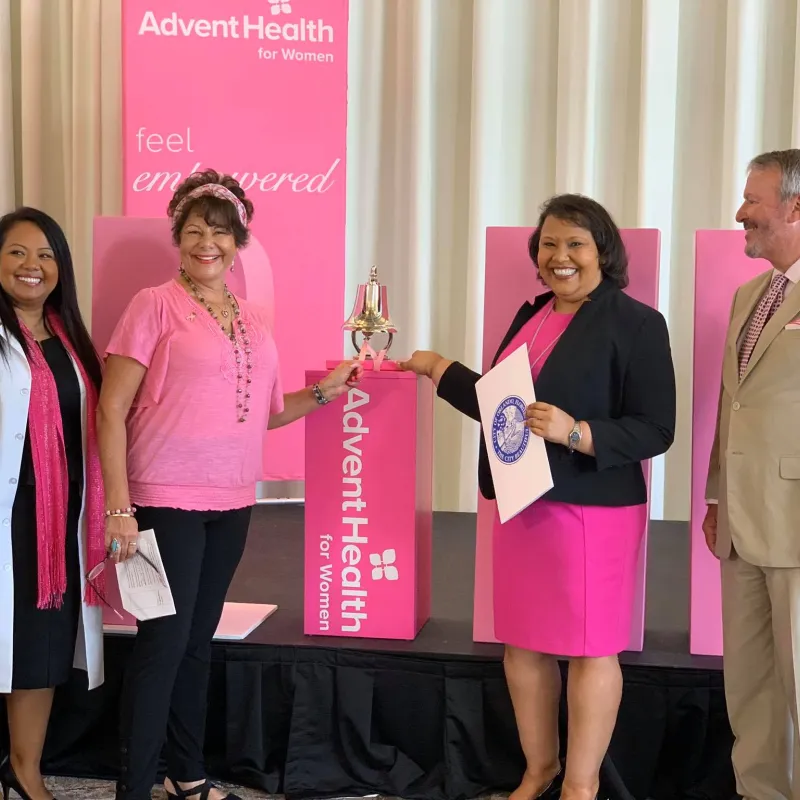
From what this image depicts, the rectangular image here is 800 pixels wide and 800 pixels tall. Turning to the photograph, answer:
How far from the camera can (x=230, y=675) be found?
8.54 ft

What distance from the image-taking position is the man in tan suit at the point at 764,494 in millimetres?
2016

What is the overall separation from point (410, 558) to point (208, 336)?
0.94 m

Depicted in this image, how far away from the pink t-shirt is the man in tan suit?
1.13 meters

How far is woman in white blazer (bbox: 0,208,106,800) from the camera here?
6.98 feet

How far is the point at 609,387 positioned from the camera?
2092mm

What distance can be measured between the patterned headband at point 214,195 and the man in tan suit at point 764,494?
1.14 m

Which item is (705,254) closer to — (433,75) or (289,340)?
(289,340)

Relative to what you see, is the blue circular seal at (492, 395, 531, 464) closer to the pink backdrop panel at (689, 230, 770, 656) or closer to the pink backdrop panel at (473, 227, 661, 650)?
the pink backdrop panel at (473, 227, 661, 650)

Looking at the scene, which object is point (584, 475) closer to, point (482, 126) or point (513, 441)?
point (513, 441)

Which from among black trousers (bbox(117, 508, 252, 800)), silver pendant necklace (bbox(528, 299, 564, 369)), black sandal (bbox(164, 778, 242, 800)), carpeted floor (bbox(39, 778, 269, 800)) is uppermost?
silver pendant necklace (bbox(528, 299, 564, 369))

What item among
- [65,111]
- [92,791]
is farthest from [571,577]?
[65,111]

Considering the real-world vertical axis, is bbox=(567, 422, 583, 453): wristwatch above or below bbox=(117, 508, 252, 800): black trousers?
above

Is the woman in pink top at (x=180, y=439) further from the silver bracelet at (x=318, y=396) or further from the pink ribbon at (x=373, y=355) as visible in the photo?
the pink ribbon at (x=373, y=355)

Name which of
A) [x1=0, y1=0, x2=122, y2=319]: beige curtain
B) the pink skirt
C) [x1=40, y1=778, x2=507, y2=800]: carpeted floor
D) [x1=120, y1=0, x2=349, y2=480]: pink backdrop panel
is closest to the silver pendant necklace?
the pink skirt
